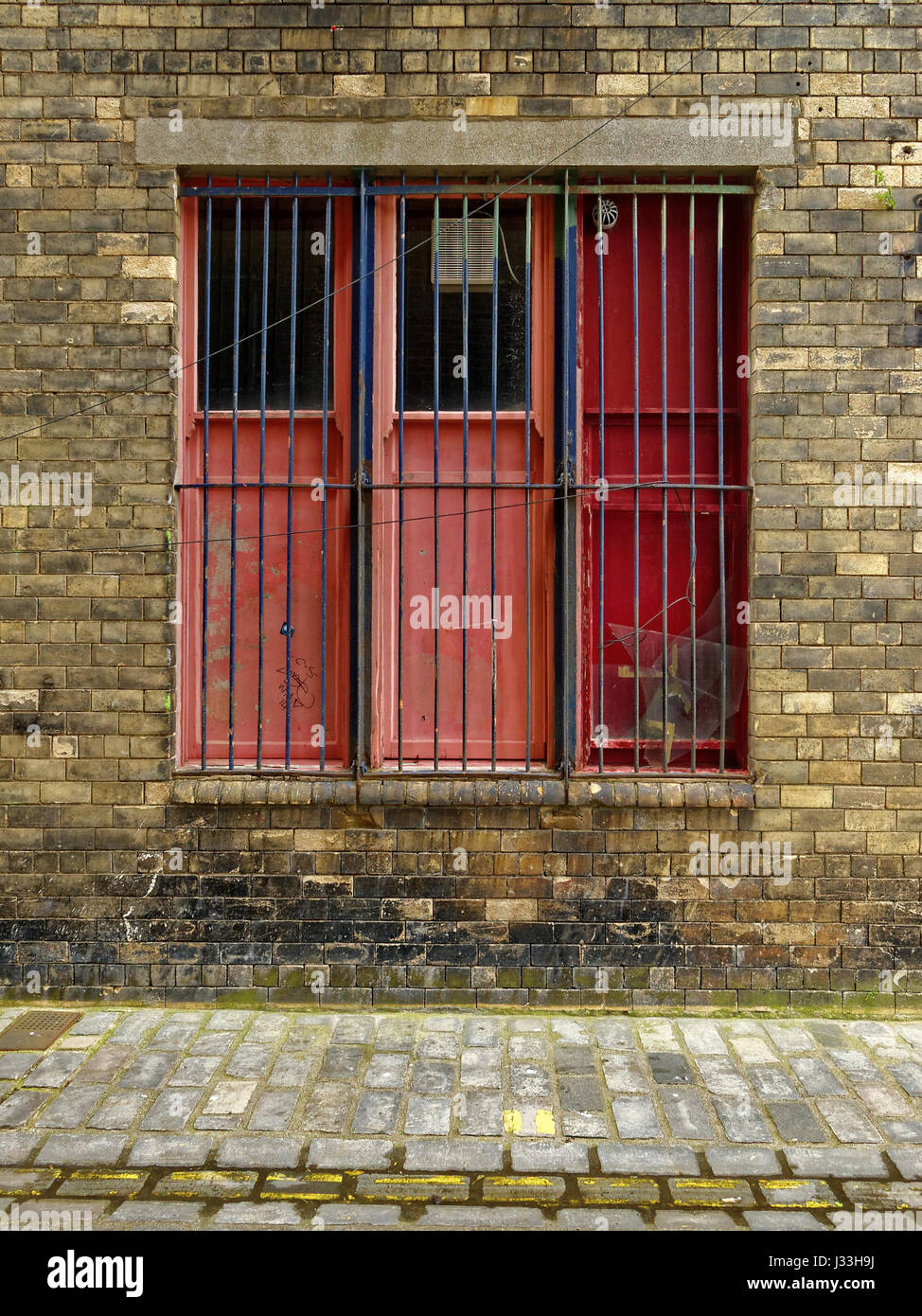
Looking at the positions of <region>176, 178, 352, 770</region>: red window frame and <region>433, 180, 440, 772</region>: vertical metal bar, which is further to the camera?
<region>176, 178, 352, 770</region>: red window frame

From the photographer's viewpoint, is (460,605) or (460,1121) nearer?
(460,1121)

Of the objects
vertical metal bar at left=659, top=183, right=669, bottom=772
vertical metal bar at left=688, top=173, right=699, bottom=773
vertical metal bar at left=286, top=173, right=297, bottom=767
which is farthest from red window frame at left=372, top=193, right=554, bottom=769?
vertical metal bar at left=688, top=173, right=699, bottom=773

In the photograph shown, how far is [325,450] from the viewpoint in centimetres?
541

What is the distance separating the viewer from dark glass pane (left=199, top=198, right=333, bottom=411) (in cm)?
550

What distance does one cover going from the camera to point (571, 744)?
5.38 meters

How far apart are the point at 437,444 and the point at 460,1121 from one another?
3.30m

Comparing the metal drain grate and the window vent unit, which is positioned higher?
the window vent unit

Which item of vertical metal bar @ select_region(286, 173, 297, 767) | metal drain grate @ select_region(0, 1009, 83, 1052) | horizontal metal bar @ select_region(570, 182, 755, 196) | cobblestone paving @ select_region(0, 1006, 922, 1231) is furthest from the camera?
vertical metal bar @ select_region(286, 173, 297, 767)

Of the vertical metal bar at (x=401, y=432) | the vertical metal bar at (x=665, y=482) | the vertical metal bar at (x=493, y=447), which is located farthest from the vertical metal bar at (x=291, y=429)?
the vertical metal bar at (x=665, y=482)

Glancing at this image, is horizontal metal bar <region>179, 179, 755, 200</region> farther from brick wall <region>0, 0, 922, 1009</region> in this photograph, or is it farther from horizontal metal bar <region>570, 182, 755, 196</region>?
brick wall <region>0, 0, 922, 1009</region>

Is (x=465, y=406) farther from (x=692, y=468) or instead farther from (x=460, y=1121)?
(x=460, y=1121)

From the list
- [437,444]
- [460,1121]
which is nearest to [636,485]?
[437,444]

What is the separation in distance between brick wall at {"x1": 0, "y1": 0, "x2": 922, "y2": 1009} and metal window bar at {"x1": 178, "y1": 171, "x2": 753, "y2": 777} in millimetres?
258
